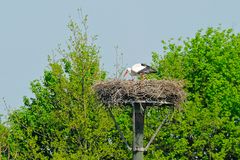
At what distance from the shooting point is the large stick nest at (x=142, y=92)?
15.6m

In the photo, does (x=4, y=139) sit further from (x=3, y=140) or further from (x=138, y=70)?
(x=138, y=70)

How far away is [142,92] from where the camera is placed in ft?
51.3

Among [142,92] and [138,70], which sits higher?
[138,70]

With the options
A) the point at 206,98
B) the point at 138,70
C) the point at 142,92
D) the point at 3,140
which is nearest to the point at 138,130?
the point at 142,92

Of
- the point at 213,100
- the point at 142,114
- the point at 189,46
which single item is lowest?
the point at 142,114

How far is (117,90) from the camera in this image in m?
15.9

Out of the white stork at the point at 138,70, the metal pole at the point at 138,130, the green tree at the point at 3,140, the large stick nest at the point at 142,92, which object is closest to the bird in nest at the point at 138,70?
the white stork at the point at 138,70

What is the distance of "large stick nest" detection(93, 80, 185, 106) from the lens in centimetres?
1564

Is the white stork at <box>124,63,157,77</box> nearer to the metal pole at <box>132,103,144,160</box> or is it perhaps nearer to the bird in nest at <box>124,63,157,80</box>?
the bird in nest at <box>124,63,157,80</box>

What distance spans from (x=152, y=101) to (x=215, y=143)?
40.3 ft

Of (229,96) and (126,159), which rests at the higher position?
(229,96)

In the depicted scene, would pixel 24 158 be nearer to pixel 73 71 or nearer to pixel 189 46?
pixel 73 71

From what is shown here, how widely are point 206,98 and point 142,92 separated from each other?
13479 millimetres

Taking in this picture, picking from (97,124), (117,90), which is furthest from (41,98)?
(117,90)
